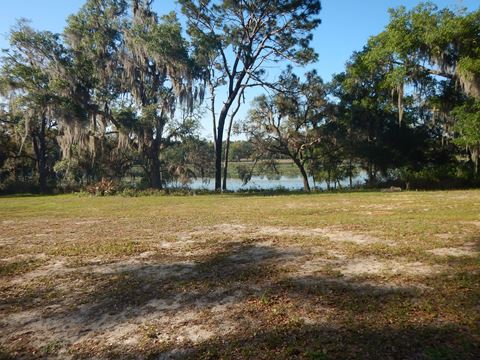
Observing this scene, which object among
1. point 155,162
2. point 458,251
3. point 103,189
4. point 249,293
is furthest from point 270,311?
point 155,162

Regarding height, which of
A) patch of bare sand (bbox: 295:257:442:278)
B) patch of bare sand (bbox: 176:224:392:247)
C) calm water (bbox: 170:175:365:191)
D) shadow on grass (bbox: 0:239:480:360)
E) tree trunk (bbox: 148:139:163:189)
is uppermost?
tree trunk (bbox: 148:139:163:189)

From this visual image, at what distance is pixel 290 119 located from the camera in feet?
85.9

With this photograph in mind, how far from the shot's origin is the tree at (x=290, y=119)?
24.7 m

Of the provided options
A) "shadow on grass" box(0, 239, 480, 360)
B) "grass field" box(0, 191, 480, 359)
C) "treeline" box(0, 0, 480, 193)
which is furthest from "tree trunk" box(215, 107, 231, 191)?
"shadow on grass" box(0, 239, 480, 360)

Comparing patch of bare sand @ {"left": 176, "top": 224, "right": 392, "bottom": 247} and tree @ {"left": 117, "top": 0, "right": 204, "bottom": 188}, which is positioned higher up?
tree @ {"left": 117, "top": 0, "right": 204, "bottom": 188}

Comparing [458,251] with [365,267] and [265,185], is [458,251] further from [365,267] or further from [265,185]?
[265,185]

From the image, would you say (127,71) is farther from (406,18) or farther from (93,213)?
(406,18)

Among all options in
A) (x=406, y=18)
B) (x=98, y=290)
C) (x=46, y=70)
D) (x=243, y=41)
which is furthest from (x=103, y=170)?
(x=98, y=290)

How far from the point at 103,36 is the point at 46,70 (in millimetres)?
4042

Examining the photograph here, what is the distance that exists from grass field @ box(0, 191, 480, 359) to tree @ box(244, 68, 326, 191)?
17.7 meters

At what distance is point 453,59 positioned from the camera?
679 inches

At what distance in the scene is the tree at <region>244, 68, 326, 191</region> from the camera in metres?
24.7

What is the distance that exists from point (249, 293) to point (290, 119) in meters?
22.9

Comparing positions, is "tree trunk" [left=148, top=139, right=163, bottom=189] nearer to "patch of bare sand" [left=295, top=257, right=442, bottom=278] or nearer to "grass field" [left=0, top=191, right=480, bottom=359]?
"grass field" [left=0, top=191, right=480, bottom=359]
